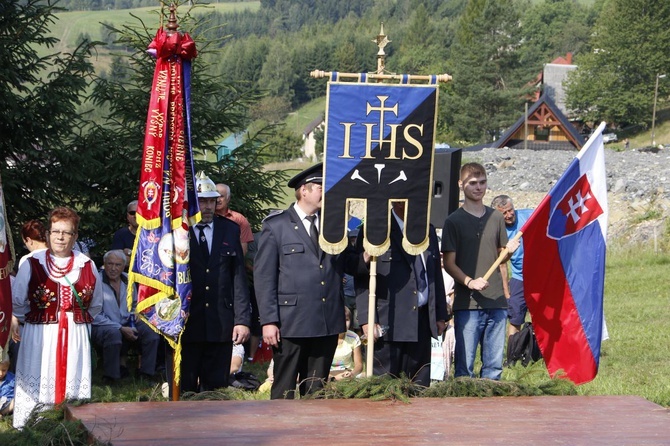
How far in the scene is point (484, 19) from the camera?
333ft

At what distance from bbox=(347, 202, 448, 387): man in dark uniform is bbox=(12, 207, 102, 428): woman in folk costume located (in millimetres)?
1988

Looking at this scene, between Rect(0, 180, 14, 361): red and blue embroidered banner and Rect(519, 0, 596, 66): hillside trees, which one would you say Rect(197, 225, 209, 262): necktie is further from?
Rect(519, 0, 596, 66): hillside trees

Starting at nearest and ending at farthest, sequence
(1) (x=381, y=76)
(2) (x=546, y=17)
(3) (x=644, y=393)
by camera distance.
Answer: (1) (x=381, y=76), (3) (x=644, y=393), (2) (x=546, y=17)

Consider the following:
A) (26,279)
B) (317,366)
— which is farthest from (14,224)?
(317,366)

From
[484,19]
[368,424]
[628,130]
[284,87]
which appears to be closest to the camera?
[368,424]

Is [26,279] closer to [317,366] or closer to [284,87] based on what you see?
[317,366]

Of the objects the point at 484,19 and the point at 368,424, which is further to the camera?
the point at 484,19

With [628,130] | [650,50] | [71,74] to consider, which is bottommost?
[71,74]

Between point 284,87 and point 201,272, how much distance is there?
381ft

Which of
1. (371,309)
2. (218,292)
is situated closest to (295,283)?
(371,309)

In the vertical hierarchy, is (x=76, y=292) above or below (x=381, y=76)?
below

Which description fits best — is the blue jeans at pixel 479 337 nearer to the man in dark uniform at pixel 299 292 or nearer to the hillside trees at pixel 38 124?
the man in dark uniform at pixel 299 292

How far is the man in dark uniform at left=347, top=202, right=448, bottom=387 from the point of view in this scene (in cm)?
755

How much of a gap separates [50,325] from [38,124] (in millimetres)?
3880
